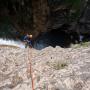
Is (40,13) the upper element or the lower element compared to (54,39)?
upper

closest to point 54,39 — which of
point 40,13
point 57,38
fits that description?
point 57,38

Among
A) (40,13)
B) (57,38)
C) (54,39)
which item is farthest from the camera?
(57,38)

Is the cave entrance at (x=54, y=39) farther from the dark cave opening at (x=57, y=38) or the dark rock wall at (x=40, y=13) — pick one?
the dark rock wall at (x=40, y=13)

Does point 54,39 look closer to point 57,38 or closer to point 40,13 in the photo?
point 57,38

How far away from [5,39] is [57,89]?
903 cm

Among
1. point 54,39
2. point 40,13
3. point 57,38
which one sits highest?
point 40,13

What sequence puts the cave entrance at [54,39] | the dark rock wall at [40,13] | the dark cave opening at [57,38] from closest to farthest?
the dark rock wall at [40,13], the cave entrance at [54,39], the dark cave opening at [57,38]

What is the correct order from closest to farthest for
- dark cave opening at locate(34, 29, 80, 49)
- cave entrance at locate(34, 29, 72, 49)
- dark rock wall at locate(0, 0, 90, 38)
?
dark rock wall at locate(0, 0, 90, 38) < cave entrance at locate(34, 29, 72, 49) < dark cave opening at locate(34, 29, 80, 49)

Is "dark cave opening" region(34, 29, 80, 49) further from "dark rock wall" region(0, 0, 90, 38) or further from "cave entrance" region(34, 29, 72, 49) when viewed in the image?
"dark rock wall" region(0, 0, 90, 38)

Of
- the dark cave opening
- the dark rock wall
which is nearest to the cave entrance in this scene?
the dark cave opening

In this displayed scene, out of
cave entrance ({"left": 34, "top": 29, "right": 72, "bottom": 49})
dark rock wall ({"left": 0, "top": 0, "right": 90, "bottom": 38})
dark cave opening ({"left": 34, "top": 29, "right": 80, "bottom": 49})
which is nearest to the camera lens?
dark rock wall ({"left": 0, "top": 0, "right": 90, "bottom": 38})

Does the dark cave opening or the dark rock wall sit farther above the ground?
the dark rock wall

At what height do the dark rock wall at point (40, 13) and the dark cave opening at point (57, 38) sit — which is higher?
the dark rock wall at point (40, 13)

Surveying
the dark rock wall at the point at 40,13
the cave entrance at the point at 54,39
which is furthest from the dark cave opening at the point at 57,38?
the dark rock wall at the point at 40,13
